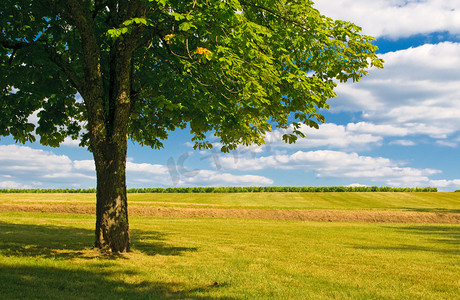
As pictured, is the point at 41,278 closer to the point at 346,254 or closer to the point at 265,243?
the point at 265,243

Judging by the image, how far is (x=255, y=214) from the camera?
1065 inches

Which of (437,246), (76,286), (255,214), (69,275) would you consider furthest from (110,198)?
(255,214)

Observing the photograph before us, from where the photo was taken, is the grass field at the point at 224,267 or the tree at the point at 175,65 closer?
the grass field at the point at 224,267

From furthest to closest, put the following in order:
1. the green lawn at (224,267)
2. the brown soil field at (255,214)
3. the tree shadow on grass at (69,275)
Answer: the brown soil field at (255,214) → the green lawn at (224,267) → the tree shadow on grass at (69,275)

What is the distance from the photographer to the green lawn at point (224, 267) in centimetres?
761

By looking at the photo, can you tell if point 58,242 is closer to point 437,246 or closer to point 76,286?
point 76,286

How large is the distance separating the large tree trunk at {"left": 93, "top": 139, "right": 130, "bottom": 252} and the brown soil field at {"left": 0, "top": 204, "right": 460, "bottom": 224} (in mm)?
15401

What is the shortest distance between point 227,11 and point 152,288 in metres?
6.44

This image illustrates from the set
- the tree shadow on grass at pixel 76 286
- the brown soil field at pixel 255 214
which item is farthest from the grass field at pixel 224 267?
the brown soil field at pixel 255 214

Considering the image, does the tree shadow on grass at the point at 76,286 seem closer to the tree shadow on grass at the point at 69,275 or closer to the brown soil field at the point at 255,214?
the tree shadow on grass at the point at 69,275

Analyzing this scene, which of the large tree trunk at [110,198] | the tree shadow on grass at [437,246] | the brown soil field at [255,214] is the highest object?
the large tree trunk at [110,198]

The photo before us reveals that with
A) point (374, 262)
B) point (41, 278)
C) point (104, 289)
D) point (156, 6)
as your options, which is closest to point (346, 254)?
point (374, 262)

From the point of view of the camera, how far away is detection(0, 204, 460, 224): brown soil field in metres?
26.5

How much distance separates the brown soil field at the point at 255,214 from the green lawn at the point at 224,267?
9633mm
